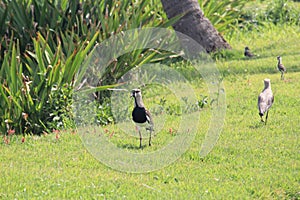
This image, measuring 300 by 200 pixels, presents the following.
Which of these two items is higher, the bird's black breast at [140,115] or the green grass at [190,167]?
the bird's black breast at [140,115]

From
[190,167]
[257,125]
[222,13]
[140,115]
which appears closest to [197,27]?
[222,13]

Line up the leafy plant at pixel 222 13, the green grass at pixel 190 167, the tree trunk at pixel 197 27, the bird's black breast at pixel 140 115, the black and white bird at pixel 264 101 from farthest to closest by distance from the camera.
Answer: the leafy plant at pixel 222 13 < the tree trunk at pixel 197 27 < the black and white bird at pixel 264 101 < the bird's black breast at pixel 140 115 < the green grass at pixel 190 167

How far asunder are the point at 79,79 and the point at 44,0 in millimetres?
1765

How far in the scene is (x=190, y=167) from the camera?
7.62m

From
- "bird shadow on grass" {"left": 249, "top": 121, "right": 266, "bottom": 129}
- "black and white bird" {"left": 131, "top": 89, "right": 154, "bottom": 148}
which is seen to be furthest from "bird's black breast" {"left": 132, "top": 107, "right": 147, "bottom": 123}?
"bird shadow on grass" {"left": 249, "top": 121, "right": 266, "bottom": 129}

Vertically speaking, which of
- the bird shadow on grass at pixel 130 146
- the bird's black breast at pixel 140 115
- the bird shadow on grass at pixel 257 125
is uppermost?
the bird's black breast at pixel 140 115

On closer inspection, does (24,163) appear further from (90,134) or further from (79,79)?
(79,79)

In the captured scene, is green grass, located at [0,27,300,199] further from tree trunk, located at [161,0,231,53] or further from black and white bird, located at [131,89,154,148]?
tree trunk, located at [161,0,231,53]

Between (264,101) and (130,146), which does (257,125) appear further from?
(130,146)

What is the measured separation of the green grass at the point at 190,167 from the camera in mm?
6840

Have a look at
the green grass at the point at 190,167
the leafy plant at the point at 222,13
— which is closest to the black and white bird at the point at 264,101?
the green grass at the point at 190,167

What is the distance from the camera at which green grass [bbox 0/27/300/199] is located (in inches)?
269

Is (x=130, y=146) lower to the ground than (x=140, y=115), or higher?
lower

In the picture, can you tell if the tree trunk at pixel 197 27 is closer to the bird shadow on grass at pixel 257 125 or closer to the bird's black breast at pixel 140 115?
the bird shadow on grass at pixel 257 125
